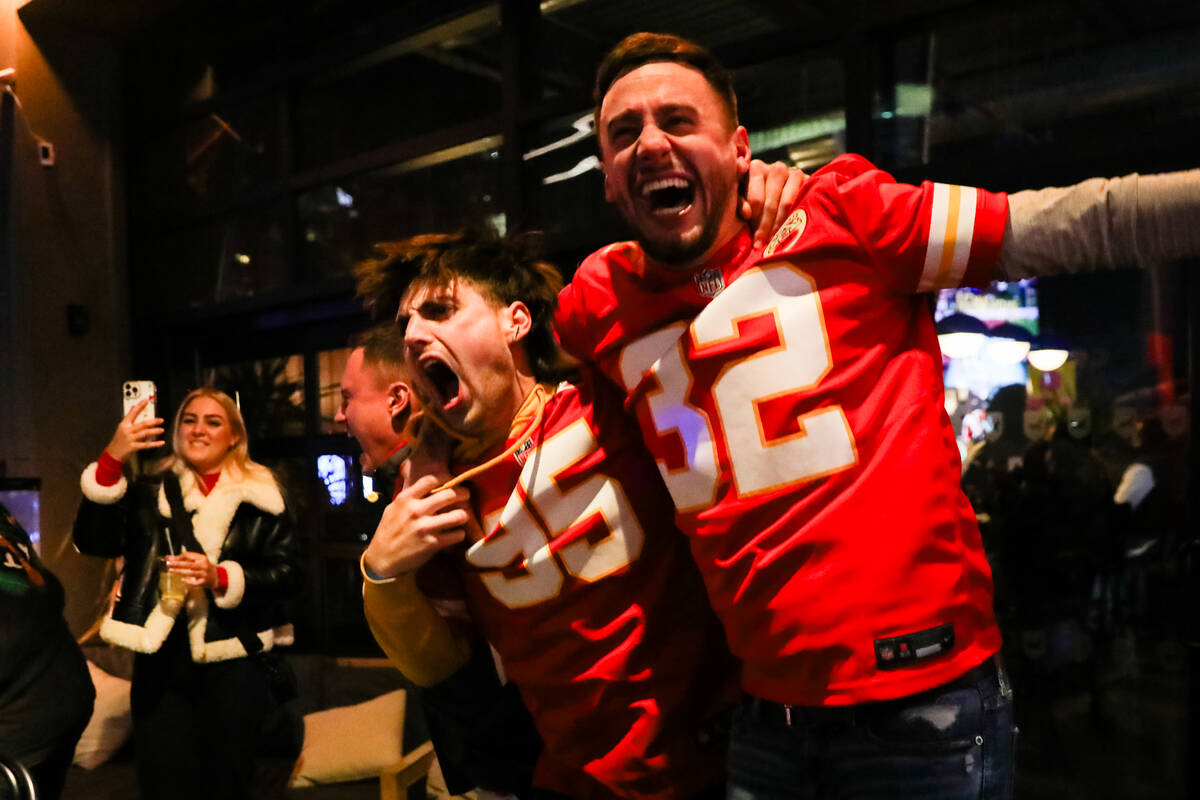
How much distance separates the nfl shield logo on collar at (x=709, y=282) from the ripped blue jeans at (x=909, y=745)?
0.56 metres

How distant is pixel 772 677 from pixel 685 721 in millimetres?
312

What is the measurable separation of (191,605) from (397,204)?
2284 millimetres

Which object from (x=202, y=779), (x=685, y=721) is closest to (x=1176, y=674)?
(x=685, y=721)

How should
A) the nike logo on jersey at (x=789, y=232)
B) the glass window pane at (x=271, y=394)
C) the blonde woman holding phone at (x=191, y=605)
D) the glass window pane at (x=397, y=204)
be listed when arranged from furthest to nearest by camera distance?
the glass window pane at (x=271, y=394)
the glass window pane at (x=397, y=204)
the blonde woman holding phone at (x=191, y=605)
the nike logo on jersey at (x=789, y=232)

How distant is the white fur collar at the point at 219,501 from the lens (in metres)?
→ 2.99

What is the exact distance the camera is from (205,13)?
5.18m

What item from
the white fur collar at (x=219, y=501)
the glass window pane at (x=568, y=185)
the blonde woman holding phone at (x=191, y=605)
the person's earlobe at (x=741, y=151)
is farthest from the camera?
the glass window pane at (x=568, y=185)

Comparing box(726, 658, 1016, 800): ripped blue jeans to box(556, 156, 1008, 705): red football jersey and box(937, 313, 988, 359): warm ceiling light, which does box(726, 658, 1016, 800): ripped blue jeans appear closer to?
box(556, 156, 1008, 705): red football jersey

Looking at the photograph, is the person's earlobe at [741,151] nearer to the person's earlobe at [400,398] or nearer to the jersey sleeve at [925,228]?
the jersey sleeve at [925,228]

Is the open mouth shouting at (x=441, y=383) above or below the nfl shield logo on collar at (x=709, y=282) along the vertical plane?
below

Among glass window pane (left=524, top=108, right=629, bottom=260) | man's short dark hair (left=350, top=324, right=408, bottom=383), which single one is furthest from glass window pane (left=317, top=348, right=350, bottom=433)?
man's short dark hair (left=350, top=324, right=408, bottom=383)

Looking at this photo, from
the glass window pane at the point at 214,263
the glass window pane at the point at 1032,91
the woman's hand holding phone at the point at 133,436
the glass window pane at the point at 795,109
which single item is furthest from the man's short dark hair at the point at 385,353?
the glass window pane at the point at 214,263

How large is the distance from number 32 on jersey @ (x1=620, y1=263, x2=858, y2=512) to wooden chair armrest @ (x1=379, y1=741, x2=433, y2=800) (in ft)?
6.76

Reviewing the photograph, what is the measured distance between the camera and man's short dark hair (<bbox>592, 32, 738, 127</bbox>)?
127 centimetres
